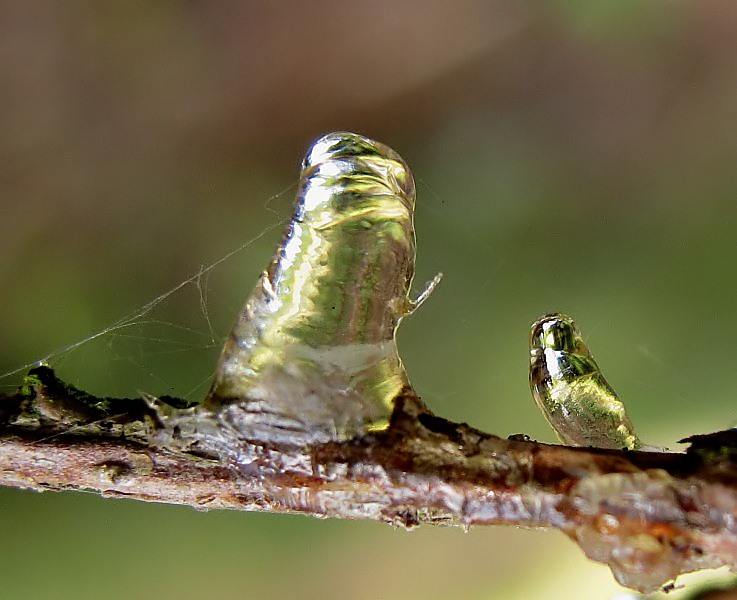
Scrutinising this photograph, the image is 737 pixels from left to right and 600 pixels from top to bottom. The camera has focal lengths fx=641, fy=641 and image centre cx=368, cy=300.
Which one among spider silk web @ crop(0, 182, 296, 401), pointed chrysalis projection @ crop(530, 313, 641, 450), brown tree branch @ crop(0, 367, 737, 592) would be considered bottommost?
brown tree branch @ crop(0, 367, 737, 592)

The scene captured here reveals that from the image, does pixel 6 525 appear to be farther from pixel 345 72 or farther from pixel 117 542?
pixel 345 72

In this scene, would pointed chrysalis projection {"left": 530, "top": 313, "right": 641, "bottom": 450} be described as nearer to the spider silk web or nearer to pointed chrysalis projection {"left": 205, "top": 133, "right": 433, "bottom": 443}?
pointed chrysalis projection {"left": 205, "top": 133, "right": 433, "bottom": 443}

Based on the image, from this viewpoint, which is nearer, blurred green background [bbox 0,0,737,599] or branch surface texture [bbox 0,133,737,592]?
branch surface texture [bbox 0,133,737,592]

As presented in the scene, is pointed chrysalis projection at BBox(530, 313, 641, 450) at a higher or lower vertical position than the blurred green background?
lower

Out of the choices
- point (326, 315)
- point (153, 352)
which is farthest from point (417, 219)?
point (326, 315)

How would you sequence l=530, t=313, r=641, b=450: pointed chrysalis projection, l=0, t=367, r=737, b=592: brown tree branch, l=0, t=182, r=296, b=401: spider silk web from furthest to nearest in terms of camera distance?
l=0, t=182, r=296, b=401: spider silk web → l=530, t=313, r=641, b=450: pointed chrysalis projection → l=0, t=367, r=737, b=592: brown tree branch

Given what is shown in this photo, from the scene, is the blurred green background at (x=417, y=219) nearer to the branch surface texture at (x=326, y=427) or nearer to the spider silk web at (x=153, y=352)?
the spider silk web at (x=153, y=352)

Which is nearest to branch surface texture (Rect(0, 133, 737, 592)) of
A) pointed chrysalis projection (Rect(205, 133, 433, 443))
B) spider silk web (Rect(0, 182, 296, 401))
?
pointed chrysalis projection (Rect(205, 133, 433, 443))

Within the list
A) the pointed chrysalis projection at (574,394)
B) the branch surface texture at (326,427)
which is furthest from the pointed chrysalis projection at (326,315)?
the pointed chrysalis projection at (574,394)
